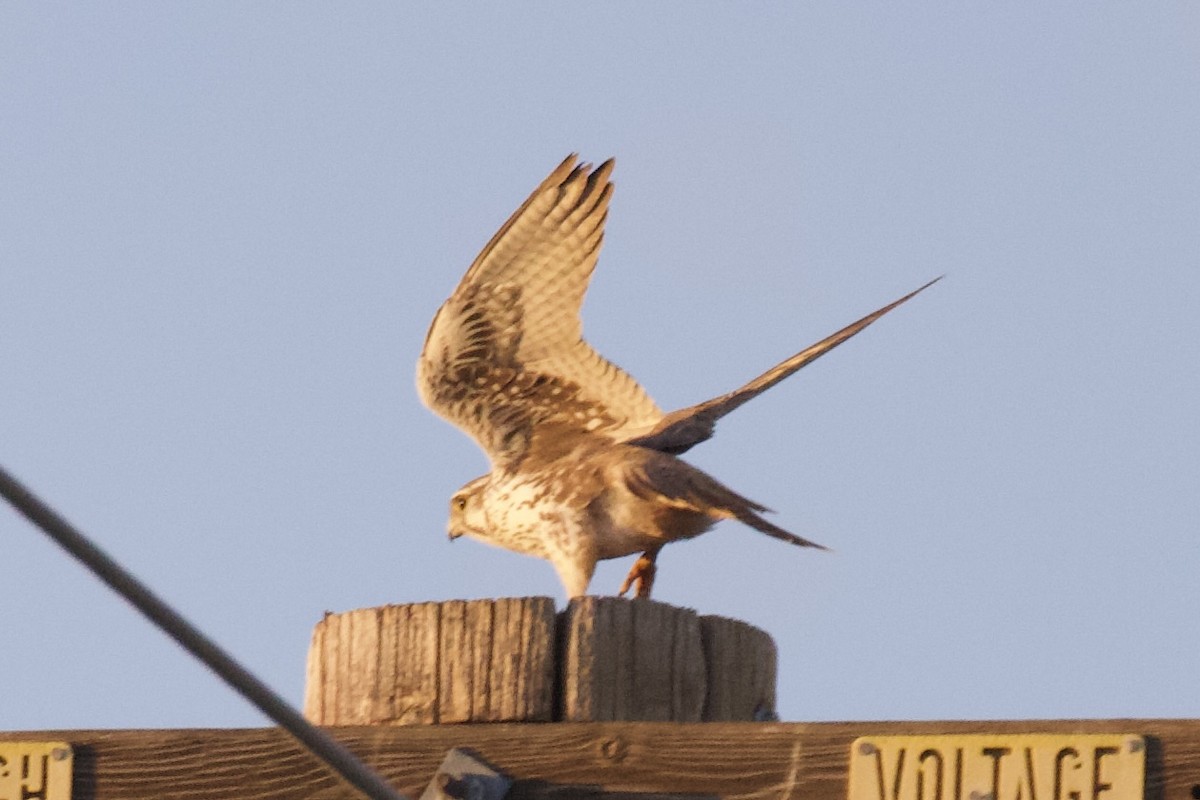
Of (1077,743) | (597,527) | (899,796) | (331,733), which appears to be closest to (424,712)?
(331,733)

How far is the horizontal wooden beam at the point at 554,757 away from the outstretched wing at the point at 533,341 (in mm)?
3448

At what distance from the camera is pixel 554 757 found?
337 centimetres

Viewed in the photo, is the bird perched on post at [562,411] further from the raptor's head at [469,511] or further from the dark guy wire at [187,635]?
the dark guy wire at [187,635]

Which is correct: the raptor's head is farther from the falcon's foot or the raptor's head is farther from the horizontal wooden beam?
the horizontal wooden beam

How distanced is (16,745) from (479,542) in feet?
14.3

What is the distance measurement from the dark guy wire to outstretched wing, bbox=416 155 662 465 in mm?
4237

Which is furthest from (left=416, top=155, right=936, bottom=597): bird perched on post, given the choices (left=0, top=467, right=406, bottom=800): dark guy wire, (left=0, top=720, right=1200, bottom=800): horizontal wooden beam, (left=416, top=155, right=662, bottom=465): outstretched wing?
(left=0, top=467, right=406, bottom=800): dark guy wire

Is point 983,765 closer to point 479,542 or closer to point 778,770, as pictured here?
point 778,770

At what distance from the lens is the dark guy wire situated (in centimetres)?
241

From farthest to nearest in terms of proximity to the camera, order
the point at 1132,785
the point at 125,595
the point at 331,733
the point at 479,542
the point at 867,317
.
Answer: the point at 479,542
the point at 867,317
the point at 331,733
the point at 1132,785
the point at 125,595

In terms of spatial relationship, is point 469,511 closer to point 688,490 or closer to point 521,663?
A: point 688,490

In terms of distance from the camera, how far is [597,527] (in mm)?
6863

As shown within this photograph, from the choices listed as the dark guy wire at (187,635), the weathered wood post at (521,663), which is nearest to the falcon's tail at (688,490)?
the weathered wood post at (521,663)

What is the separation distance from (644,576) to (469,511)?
0.87 m
